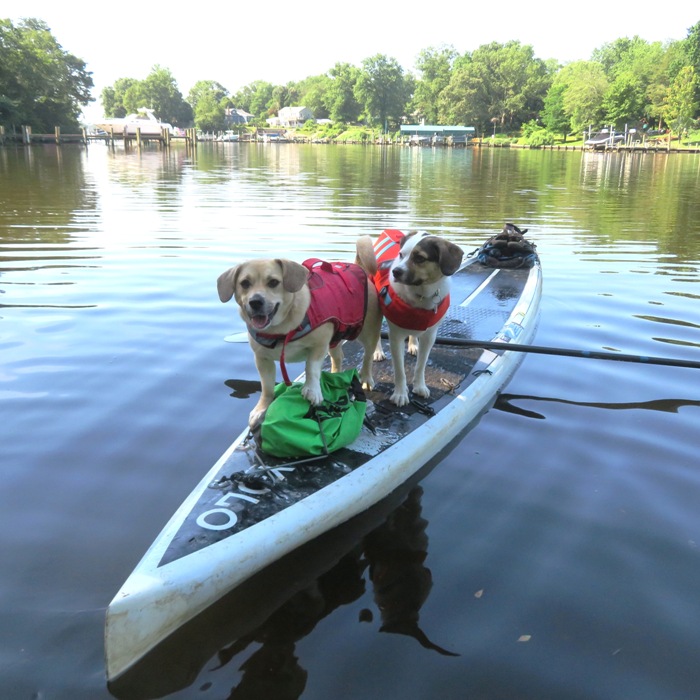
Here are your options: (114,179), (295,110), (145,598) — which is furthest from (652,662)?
(295,110)

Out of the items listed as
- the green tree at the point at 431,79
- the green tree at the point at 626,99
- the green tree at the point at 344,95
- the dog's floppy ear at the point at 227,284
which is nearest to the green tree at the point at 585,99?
the green tree at the point at 626,99

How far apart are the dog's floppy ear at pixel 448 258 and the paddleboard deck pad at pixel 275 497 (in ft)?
4.14

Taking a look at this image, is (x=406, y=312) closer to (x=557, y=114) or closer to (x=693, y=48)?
(x=693, y=48)

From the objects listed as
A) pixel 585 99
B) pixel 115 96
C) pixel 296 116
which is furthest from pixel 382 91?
pixel 115 96

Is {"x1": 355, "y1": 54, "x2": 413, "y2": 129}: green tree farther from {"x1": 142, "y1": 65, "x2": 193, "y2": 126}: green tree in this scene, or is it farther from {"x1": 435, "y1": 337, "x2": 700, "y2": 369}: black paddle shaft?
{"x1": 435, "y1": 337, "x2": 700, "y2": 369}: black paddle shaft

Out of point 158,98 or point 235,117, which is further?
point 235,117

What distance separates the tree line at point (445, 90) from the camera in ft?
237

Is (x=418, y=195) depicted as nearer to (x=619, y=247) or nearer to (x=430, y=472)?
(x=619, y=247)

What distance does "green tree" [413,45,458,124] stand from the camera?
13200cm

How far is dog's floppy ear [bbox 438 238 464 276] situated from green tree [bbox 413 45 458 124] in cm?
13351

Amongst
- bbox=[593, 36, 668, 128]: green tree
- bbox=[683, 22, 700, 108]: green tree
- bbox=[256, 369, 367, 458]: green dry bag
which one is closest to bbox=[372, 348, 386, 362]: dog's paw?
bbox=[256, 369, 367, 458]: green dry bag

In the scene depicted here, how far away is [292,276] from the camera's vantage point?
410 centimetres

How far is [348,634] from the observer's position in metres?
3.28

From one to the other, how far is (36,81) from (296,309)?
81.8 m
